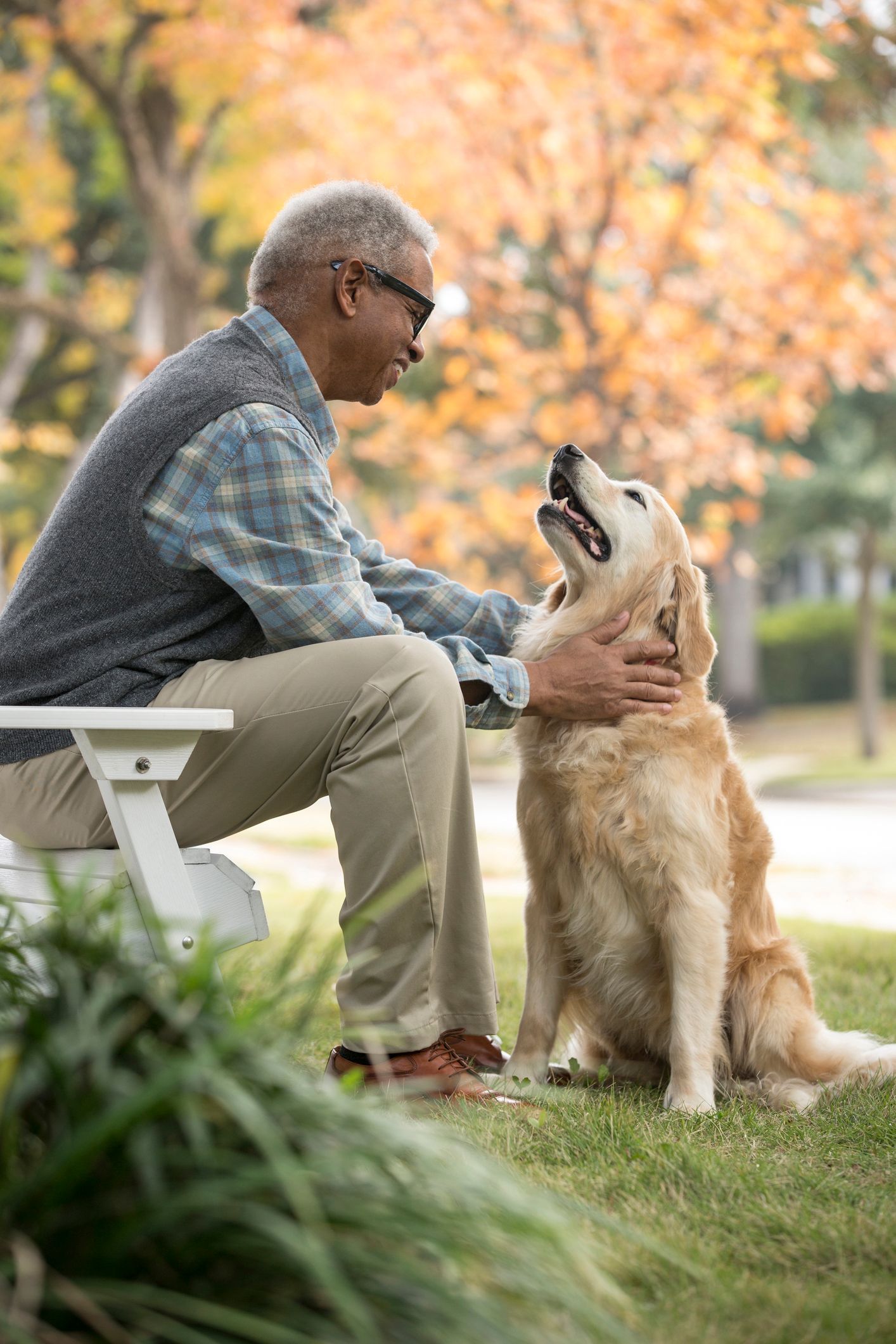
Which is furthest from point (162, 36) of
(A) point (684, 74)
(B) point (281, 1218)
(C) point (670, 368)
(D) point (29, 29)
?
(B) point (281, 1218)

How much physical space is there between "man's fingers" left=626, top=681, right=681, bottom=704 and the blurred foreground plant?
1585mm

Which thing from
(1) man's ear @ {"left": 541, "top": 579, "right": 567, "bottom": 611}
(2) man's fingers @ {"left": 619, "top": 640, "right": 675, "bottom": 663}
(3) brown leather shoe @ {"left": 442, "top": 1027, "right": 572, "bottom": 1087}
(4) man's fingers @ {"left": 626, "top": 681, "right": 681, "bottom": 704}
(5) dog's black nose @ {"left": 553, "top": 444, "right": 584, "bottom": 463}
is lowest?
(3) brown leather shoe @ {"left": 442, "top": 1027, "right": 572, "bottom": 1087}

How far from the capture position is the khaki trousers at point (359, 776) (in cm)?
242

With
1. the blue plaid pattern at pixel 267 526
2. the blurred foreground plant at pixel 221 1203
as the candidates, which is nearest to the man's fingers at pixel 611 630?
the blue plaid pattern at pixel 267 526

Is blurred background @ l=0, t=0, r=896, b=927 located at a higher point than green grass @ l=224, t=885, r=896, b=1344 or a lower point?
higher

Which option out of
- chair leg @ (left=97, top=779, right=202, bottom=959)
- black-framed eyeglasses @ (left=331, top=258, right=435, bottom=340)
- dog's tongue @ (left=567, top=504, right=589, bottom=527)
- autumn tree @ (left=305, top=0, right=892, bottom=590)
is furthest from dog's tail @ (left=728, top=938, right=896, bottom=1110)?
autumn tree @ (left=305, top=0, right=892, bottom=590)

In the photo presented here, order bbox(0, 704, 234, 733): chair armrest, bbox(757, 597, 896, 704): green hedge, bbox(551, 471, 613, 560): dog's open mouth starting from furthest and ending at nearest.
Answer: bbox(757, 597, 896, 704): green hedge → bbox(551, 471, 613, 560): dog's open mouth → bbox(0, 704, 234, 733): chair armrest

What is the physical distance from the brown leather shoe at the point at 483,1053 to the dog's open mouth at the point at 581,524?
115 cm

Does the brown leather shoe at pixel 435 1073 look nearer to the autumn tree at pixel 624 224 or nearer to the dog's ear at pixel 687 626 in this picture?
the dog's ear at pixel 687 626

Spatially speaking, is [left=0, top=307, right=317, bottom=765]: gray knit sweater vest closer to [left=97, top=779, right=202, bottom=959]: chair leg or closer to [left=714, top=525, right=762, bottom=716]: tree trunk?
[left=97, top=779, right=202, bottom=959]: chair leg

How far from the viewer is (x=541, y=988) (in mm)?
2947

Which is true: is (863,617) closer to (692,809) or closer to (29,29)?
(29,29)

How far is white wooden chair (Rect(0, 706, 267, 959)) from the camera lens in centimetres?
197

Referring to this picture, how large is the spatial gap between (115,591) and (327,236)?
3.09 ft
